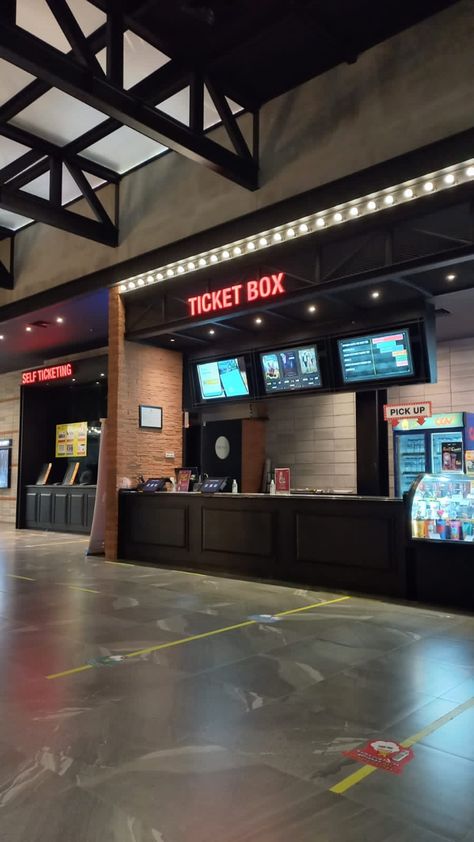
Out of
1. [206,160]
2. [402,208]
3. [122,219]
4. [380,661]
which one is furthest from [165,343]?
[380,661]

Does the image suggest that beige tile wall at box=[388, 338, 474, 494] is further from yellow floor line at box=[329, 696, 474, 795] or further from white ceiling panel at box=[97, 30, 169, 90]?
yellow floor line at box=[329, 696, 474, 795]

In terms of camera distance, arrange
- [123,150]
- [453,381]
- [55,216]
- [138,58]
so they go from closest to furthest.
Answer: [138,58]
[55,216]
[123,150]
[453,381]

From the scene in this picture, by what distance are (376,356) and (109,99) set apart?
398cm

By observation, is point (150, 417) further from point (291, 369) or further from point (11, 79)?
point (11, 79)

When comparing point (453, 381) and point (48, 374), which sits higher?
point (48, 374)

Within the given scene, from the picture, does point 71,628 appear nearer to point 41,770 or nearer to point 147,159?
point 41,770

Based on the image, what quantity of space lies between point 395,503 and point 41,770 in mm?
4428

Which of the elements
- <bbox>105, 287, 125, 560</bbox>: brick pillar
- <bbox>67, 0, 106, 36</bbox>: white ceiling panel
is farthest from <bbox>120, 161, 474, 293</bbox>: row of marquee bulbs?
<bbox>67, 0, 106, 36</bbox>: white ceiling panel

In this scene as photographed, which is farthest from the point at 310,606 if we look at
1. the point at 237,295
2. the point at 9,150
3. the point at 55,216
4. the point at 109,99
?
the point at 9,150

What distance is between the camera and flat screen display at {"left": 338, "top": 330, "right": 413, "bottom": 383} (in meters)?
6.94

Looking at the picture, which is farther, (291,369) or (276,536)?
(291,369)

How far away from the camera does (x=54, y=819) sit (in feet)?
7.02

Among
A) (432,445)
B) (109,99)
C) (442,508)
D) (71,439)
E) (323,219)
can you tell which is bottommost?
(442,508)

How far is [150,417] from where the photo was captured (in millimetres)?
9375
